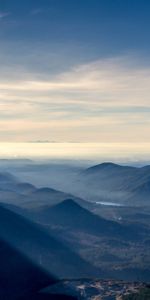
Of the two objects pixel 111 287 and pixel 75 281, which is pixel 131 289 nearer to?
pixel 111 287

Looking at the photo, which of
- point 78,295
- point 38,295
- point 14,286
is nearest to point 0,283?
point 14,286

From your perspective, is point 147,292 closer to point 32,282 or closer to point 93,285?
point 93,285

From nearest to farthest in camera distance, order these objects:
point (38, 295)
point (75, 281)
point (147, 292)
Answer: point (147, 292), point (38, 295), point (75, 281)

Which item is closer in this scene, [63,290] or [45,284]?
[63,290]

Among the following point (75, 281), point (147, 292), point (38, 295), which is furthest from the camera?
point (75, 281)

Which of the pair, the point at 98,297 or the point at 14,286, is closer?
the point at 98,297

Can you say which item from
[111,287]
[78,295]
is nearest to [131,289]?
[111,287]

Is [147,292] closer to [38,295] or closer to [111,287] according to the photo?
[111,287]
